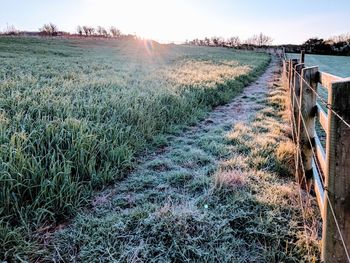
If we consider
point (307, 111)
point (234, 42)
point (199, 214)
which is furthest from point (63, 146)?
point (234, 42)

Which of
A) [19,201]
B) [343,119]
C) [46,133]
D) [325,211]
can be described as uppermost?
[343,119]

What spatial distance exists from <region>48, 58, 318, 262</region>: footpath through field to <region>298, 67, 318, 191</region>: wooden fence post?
1.03 feet

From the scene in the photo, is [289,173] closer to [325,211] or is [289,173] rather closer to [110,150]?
[325,211]

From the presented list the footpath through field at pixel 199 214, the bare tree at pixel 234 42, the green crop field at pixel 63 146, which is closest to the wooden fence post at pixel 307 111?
the footpath through field at pixel 199 214

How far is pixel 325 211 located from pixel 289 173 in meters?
2.01

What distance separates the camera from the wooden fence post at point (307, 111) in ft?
11.2

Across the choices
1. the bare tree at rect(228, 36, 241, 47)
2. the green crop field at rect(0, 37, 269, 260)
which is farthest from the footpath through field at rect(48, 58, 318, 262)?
the bare tree at rect(228, 36, 241, 47)

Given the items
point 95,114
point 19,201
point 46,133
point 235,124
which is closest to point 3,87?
point 95,114

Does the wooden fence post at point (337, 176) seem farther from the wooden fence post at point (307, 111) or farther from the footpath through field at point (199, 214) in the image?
the wooden fence post at point (307, 111)

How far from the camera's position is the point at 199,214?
114 inches

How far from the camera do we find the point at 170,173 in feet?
13.1

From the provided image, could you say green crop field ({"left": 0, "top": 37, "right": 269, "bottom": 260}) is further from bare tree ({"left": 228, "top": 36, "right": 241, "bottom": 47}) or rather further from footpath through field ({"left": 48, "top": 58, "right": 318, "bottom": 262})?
bare tree ({"left": 228, "top": 36, "right": 241, "bottom": 47})

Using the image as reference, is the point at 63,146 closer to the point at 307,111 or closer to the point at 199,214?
the point at 199,214

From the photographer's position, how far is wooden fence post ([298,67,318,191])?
11.2 feet
